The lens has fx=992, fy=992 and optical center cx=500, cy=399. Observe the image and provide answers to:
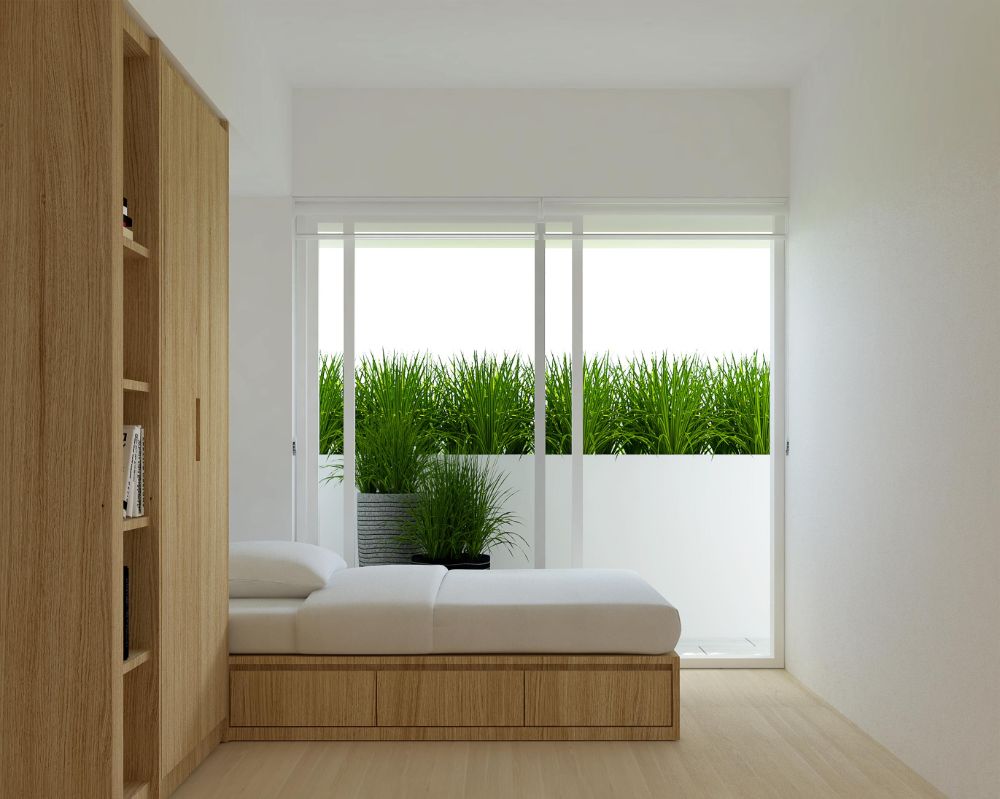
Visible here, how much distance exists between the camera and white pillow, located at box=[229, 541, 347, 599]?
3954mm

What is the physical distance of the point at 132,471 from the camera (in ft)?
9.47

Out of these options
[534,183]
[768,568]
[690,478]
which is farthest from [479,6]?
[768,568]

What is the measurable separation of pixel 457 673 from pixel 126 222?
1.96m

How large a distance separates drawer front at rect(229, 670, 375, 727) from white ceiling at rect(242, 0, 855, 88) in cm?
264

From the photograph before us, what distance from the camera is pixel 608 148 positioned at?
5027 mm

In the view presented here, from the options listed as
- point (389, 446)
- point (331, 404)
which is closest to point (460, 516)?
point (389, 446)

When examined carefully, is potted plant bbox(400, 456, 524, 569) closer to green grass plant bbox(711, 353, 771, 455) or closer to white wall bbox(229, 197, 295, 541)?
white wall bbox(229, 197, 295, 541)

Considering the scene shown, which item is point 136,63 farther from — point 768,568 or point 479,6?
point 768,568

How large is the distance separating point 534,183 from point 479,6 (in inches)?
44.4

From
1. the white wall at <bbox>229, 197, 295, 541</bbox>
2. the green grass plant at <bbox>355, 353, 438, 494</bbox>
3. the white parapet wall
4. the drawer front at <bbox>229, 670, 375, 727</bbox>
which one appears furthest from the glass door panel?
the drawer front at <bbox>229, 670, 375, 727</bbox>

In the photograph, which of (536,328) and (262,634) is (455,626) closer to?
(262,634)

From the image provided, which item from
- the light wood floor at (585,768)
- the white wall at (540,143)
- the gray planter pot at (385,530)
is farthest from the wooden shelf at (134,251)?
the gray planter pot at (385,530)

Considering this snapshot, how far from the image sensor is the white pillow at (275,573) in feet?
13.0
